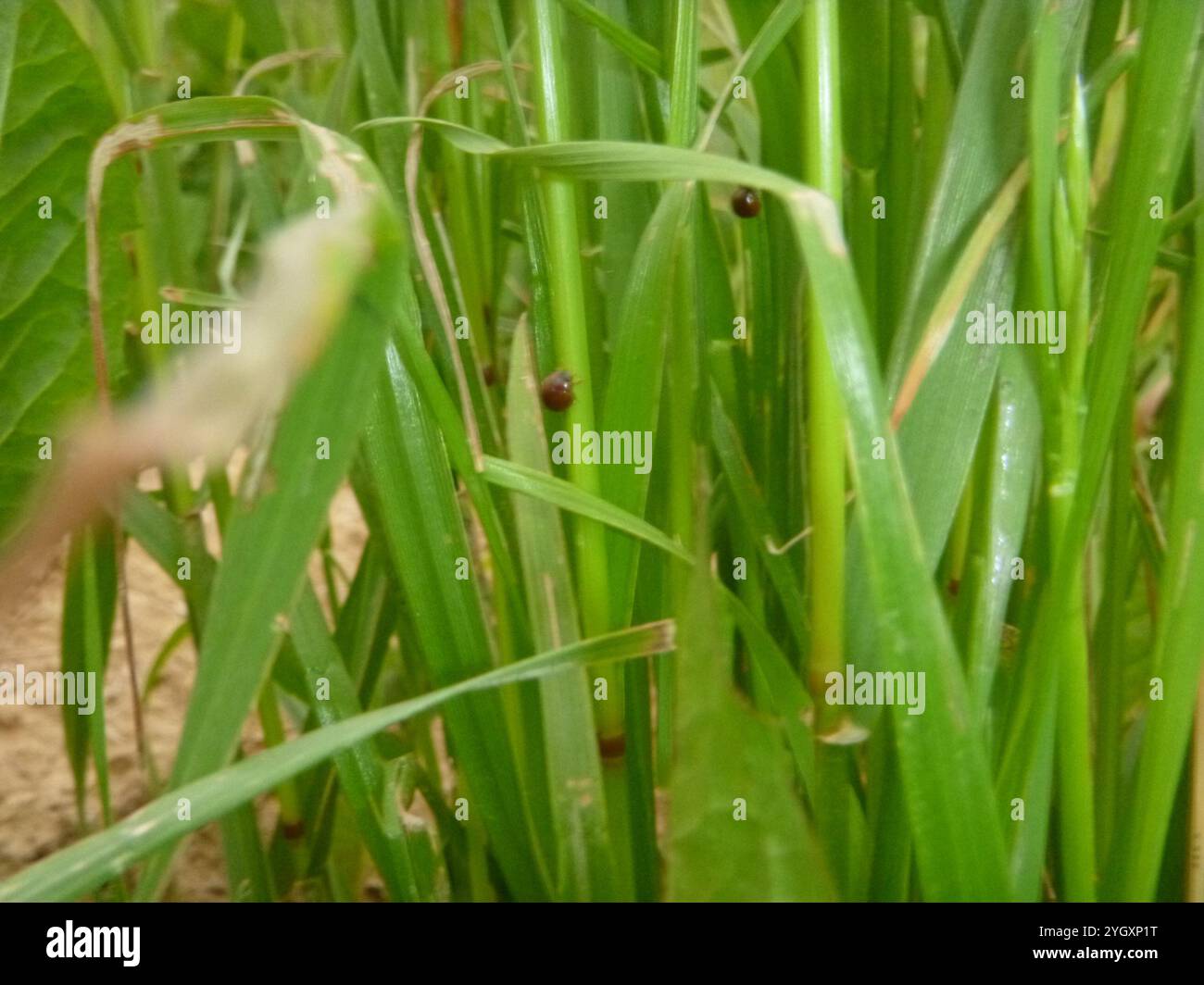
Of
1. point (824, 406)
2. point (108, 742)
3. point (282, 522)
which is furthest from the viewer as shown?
point (108, 742)

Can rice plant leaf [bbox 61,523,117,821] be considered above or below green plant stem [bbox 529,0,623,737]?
below

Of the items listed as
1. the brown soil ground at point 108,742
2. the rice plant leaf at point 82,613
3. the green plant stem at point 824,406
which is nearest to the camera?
the green plant stem at point 824,406

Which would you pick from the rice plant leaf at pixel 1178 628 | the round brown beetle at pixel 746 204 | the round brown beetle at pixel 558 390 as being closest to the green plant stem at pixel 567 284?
the round brown beetle at pixel 558 390

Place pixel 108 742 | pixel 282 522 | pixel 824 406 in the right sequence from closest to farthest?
pixel 282 522 < pixel 824 406 < pixel 108 742

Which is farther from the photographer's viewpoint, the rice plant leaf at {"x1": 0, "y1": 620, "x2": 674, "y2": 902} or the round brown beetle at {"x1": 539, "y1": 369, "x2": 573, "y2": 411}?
the round brown beetle at {"x1": 539, "y1": 369, "x2": 573, "y2": 411}

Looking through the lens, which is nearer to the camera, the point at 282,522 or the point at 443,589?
the point at 282,522

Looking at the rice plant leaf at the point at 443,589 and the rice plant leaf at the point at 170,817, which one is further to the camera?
the rice plant leaf at the point at 443,589

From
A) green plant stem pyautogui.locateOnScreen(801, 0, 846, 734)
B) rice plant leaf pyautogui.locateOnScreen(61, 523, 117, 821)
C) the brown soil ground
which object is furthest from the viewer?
the brown soil ground

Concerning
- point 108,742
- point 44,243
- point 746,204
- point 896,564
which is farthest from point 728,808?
point 108,742

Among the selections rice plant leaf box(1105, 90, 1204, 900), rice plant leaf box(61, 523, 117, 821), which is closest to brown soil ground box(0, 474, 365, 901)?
rice plant leaf box(61, 523, 117, 821)

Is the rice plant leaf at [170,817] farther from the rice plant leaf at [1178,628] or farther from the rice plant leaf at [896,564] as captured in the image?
the rice plant leaf at [1178,628]

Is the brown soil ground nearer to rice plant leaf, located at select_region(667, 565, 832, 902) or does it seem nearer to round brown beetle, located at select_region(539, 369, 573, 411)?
round brown beetle, located at select_region(539, 369, 573, 411)

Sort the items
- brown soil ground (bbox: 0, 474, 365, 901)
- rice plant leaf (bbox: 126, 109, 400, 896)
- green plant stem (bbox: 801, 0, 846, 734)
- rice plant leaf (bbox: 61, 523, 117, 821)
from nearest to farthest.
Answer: rice plant leaf (bbox: 126, 109, 400, 896)
green plant stem (bbox: 801, 0, 846, 734)
rice plant leaf (bbox: 61, 523, 117, 821)
brown soil ground (bbox: 0, 474, 365, 901)

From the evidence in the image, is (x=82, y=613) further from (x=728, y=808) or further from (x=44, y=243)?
(x=728, y=808)
